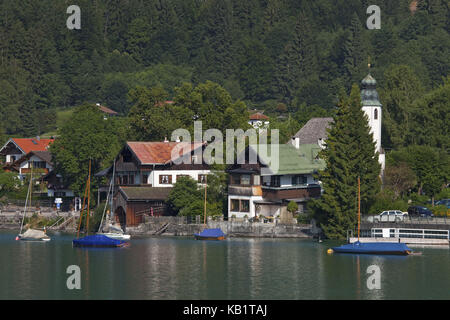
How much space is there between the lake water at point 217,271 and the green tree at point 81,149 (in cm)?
2261

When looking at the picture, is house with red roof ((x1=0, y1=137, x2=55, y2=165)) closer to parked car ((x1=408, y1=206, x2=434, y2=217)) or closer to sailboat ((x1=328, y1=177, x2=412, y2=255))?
parked car ((x1=408, y1=206, x2=434, y2=217))

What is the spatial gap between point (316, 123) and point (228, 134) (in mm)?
11201

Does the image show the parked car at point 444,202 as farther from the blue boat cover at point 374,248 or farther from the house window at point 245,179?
the house window at point 245,179

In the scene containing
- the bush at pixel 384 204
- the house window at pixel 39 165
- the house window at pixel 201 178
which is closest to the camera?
the bush at pixel 384 204

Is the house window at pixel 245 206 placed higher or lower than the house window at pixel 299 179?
lower

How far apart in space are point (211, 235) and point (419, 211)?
65.3ft

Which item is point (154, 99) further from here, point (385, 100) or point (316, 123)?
point (385, 100)

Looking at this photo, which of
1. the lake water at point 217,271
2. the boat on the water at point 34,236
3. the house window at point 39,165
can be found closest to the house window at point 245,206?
the lake water at point 217,271

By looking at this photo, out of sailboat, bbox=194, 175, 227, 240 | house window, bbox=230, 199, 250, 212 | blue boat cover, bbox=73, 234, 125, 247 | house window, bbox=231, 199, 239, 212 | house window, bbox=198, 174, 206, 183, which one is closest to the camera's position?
blue boat cover, bbox=73, 234, 125, 247

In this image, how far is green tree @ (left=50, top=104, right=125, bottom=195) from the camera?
Answer: 120125mm

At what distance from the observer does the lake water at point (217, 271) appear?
68.7 metres

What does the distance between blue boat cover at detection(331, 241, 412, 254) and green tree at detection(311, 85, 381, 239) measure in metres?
5.71

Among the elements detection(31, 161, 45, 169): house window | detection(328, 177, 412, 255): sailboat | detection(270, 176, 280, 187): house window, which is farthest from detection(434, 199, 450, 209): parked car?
detection(31, 161, 45, 169): house window

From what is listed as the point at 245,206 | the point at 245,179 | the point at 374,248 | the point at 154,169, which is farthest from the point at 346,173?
the point at 154,169
